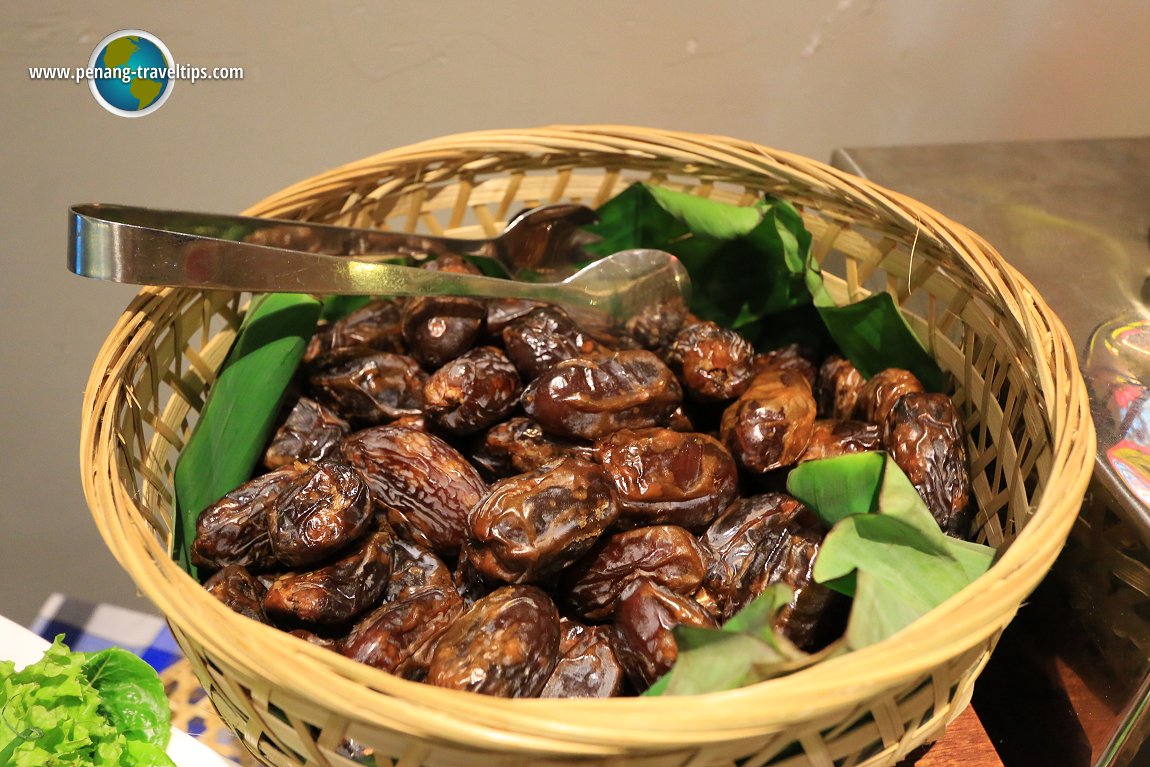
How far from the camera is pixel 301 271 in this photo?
1030 mm

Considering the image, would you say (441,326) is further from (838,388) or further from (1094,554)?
(1094,554)

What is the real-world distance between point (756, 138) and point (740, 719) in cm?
191

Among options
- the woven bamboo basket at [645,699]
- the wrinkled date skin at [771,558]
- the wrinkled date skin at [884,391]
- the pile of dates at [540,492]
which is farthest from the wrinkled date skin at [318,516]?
the wrinkled date skin at [884,391]

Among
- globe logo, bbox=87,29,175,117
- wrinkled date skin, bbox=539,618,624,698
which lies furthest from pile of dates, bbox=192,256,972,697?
globe logo, bbox=87,29,175,117

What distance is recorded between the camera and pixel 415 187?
4.49 ft

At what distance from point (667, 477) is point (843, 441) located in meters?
0.27

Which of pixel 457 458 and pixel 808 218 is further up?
pixel 808 218

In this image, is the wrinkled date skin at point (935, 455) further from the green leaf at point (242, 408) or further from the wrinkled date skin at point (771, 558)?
the green leaf at point (242, 408)

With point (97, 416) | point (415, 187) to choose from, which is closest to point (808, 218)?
point (415, 187)

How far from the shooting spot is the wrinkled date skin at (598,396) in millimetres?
1010

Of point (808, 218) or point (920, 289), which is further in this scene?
point (808, 218)

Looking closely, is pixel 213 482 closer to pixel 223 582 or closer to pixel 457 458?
pixel 223 582

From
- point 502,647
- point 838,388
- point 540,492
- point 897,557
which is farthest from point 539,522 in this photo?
point 838,388

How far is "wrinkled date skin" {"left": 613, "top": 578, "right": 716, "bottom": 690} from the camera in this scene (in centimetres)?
78
